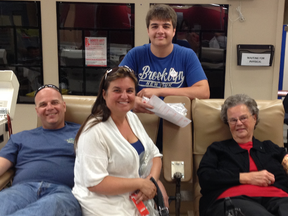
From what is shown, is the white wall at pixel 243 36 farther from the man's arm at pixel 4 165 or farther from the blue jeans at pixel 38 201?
the blue jeans at pixel 38 201

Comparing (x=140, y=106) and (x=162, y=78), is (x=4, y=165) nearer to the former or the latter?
(x=140, y=106)

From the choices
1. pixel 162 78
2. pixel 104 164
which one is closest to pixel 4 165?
pixel 104 164

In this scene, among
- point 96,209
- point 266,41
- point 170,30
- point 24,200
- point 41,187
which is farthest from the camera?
point 266,41

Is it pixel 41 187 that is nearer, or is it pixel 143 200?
pixel 143 200

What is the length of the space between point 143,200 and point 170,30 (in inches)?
45.0

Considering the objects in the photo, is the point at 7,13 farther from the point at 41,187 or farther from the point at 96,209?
the point at 96,209

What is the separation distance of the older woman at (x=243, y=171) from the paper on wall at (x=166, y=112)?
0.84ft

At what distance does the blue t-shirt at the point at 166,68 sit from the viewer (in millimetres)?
1908

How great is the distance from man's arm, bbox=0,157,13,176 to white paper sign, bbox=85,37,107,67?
7.28ft

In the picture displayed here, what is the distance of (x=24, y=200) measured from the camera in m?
1.43

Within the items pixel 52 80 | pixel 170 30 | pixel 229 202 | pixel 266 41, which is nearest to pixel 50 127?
pixel 170 30

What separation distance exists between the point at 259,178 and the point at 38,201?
3.91 ft

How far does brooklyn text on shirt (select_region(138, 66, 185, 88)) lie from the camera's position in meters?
1.91

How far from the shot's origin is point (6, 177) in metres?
1.65
